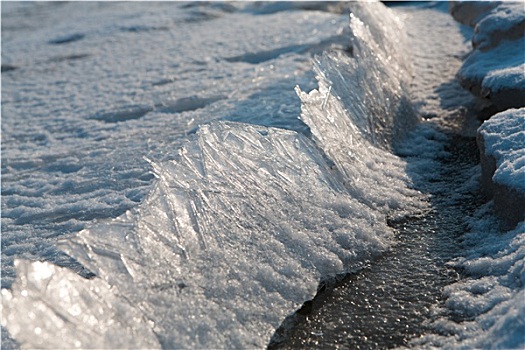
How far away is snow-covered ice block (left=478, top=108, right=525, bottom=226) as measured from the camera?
282 centimetres

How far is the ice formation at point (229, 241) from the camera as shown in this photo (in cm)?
208

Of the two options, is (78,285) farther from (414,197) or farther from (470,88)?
(470,88)

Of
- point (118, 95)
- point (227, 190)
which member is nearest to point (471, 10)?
point (118, 95)

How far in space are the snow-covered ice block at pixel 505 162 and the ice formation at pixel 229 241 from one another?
16.4 inches

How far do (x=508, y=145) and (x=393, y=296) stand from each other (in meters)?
1.17

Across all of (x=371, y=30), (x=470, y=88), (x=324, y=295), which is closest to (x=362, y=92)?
(x=470, y=88)

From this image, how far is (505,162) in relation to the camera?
299 cm

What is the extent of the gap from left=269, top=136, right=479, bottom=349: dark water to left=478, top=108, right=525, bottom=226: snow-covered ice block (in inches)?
8.2

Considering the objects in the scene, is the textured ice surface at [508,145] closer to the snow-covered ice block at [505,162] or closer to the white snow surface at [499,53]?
the snow-covered ice block at [505,162]

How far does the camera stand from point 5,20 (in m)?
10.6

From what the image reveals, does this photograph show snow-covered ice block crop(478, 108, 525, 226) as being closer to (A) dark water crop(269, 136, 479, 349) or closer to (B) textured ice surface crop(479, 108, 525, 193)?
(B) textured ice surface crop(479, 108, 525, 193)

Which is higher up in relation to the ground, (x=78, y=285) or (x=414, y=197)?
(x=78, y=285)

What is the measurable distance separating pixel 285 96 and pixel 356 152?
1.40m

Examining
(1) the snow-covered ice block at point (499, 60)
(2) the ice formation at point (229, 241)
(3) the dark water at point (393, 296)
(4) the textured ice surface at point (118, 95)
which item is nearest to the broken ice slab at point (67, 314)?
(2) the ice formation at point (229, 241)
